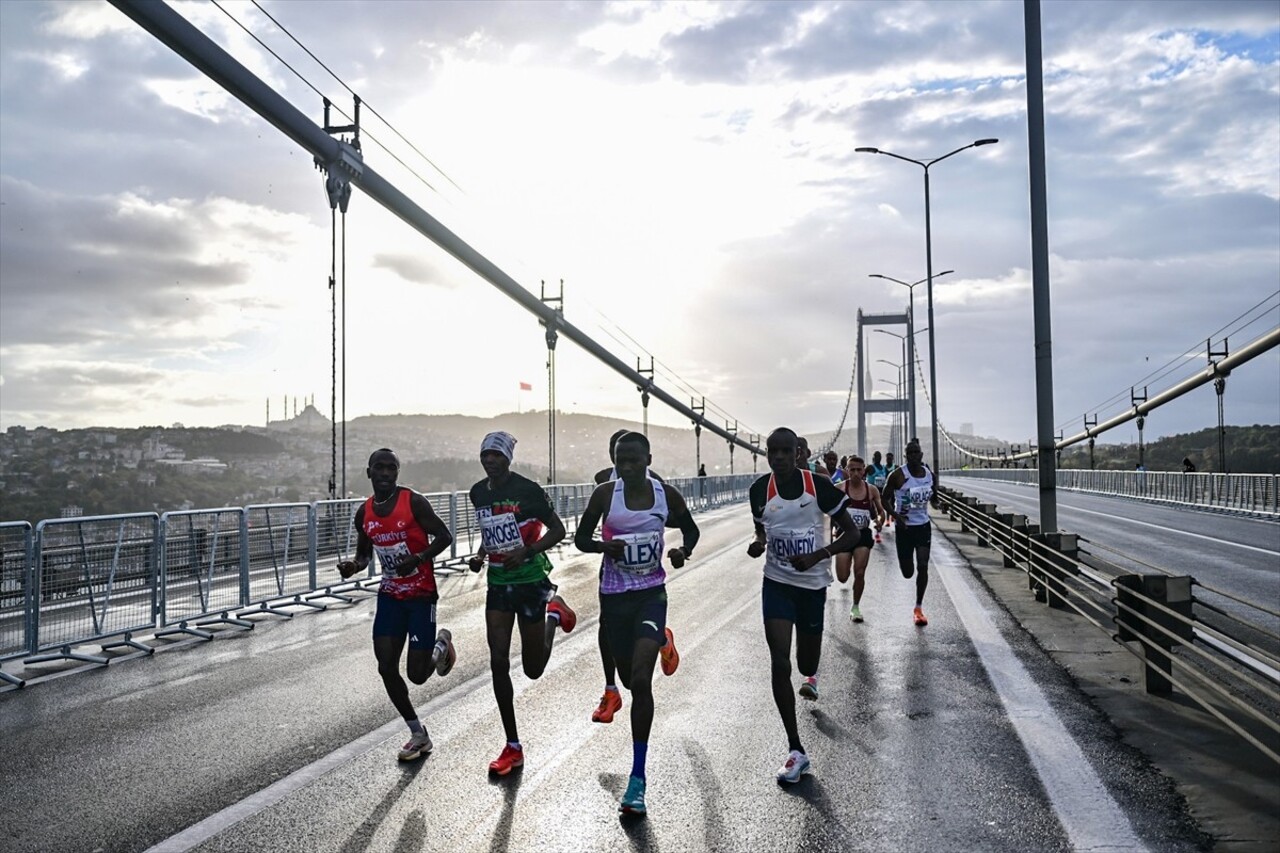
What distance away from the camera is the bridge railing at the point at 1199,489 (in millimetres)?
34875

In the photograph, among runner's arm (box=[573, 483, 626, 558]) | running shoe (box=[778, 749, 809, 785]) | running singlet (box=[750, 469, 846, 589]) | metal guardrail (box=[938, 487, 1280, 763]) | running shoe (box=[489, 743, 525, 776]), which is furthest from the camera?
running singlet (box=[750, 469, 846, 589])

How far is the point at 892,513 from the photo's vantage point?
38.0 feet

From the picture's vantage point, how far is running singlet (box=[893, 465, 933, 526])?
1148 cm

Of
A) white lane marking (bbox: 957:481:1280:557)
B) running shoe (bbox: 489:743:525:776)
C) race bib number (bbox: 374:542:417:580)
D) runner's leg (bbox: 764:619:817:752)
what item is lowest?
white lane marking (bbox: 957:481:1280:557)

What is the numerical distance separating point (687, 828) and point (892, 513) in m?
7.13

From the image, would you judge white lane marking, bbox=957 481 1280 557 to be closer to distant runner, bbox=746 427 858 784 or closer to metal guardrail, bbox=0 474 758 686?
metal guardrail, bbox=0 474 758 686

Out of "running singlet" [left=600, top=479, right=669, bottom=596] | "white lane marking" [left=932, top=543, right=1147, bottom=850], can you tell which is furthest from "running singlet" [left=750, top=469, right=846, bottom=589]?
"white lane marking" [left=932, top=543, right=1147, bottom=850]

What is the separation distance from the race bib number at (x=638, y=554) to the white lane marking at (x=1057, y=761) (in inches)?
90.1

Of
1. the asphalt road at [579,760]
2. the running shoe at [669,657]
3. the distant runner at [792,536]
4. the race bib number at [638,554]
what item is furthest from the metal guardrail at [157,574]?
the distant runner at [792,536]

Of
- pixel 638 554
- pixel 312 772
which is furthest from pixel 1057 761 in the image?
pixel 312 772

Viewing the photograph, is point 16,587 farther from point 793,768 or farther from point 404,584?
point 793,768

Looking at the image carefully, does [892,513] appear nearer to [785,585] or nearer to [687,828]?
[785,585]

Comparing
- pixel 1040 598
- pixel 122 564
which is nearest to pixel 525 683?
pixel 122 564

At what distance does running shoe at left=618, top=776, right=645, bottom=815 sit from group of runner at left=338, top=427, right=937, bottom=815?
28.3 inches
